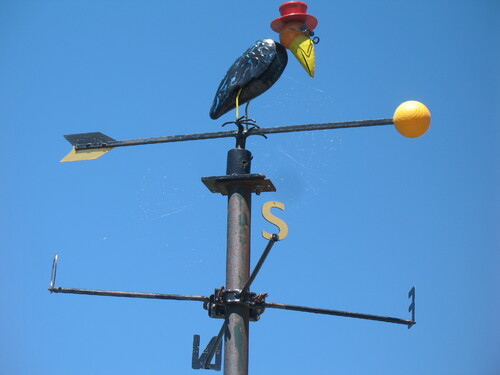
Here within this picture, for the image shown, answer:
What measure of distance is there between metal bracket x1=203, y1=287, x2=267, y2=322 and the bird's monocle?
4.84ft

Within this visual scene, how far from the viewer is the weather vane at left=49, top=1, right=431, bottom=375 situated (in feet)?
14.7

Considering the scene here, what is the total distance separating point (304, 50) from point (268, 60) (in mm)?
338

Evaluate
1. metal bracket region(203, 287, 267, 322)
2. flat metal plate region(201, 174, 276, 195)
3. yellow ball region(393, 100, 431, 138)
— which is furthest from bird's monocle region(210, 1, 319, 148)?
metal bracket region(203, 287, 267, 322)

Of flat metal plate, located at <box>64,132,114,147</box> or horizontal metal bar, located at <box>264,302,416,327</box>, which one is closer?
horizontal metal bar, located at <box>264,302,416,327</box>

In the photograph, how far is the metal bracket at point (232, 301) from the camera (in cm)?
449

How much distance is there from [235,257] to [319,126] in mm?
1093

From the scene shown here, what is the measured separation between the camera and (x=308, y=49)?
562 cm

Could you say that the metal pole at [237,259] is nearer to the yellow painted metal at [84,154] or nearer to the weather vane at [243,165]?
the weather vane at [243,165]

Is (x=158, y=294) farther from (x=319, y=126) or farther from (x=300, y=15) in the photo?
(x=300, y=15)

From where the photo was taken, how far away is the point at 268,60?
5492 mm

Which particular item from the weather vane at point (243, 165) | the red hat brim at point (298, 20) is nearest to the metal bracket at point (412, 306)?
the weather vane at point (243, 165)

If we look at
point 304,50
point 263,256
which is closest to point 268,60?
point 304,50

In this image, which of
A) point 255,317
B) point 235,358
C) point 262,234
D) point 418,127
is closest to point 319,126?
point 418,127

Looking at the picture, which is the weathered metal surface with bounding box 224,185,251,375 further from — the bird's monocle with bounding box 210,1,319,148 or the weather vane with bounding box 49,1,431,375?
the bird's monocle with bounding box 210,1,319,148
